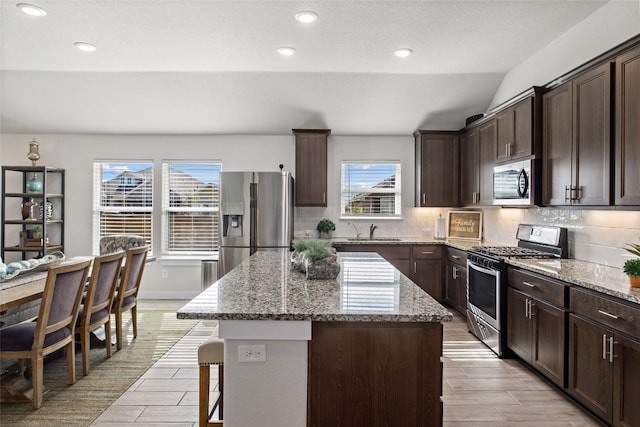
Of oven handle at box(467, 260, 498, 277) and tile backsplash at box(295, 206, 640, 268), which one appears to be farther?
oven handle at box(467, 260, 498, 277)

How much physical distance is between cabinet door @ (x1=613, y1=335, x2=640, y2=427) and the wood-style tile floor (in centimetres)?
33

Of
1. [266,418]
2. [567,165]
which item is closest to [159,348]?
[266,418]

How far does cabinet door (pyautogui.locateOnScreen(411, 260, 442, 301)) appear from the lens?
17.1 feet

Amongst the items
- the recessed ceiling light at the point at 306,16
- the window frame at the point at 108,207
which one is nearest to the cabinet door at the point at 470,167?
the recessed ceiling light at the point at 306,16

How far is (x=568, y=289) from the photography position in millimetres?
2670

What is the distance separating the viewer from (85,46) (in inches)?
152

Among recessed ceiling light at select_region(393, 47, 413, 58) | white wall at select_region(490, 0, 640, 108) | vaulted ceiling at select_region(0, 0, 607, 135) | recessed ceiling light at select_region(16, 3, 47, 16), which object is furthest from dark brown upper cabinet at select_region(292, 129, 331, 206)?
recessed ceiling light at select_region(16, 3, 47, 16)

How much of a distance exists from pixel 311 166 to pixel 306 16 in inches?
98.5

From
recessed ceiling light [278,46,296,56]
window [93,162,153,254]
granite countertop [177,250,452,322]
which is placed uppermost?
recessed ceiling light [278,46,296,56]

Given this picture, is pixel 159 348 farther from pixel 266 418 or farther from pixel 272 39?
pixel 272 39

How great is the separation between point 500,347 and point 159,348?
3.12 meters

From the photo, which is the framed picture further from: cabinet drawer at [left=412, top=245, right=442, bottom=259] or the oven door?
the oven door

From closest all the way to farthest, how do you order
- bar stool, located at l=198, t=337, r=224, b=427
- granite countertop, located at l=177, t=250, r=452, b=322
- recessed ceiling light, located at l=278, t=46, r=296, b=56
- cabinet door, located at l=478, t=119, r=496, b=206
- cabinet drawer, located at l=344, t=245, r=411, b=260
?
granite countertop, located at l=177, t=250, r=452, b=322, bar stool, located at l=198, t=337, r=224, b=427, recessed ceiling light, located at l=278, t=46, r=296, b=56, cabinet door, located at l=478, t=119, r=496, b=206, cabinet drawer, located at l=344, t=245, r=411, b=260

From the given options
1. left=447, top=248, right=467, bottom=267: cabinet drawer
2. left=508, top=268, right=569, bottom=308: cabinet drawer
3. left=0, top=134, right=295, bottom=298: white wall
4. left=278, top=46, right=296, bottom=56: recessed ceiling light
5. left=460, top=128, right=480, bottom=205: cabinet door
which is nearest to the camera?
left=508, top=268, right=569, bottom=308: cabinet drawer
